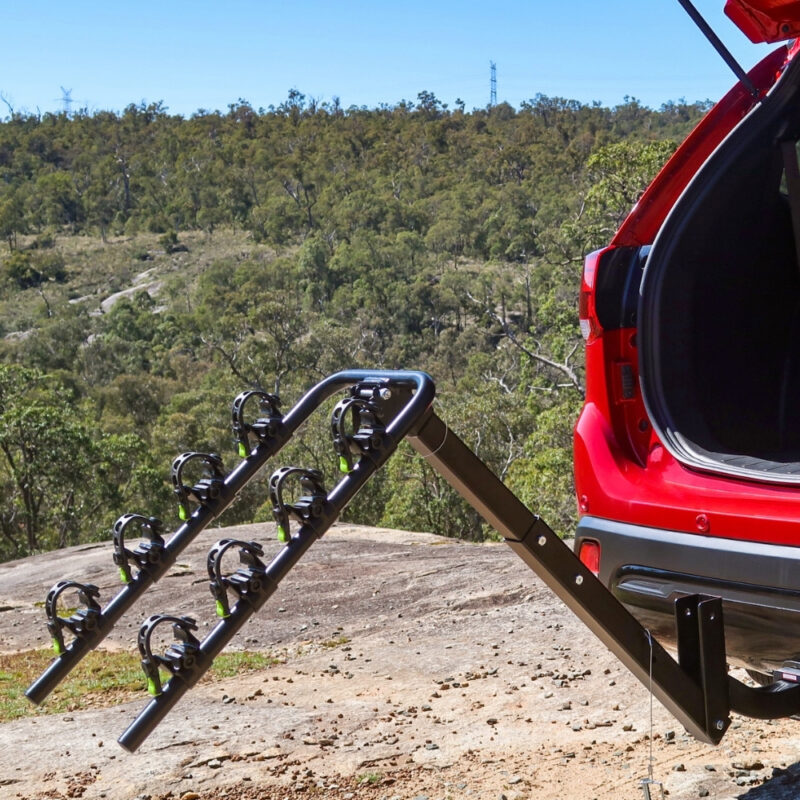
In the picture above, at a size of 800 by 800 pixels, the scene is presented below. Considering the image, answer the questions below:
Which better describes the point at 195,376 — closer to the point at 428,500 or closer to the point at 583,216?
the point at 428,500

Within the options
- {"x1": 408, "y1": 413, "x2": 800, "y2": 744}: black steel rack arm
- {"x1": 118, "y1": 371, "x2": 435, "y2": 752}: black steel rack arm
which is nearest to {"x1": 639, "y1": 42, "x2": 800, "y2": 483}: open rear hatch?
{"x1": 408, "y1": 413, "x2": 800, "y2": 744}: black steel rack arm

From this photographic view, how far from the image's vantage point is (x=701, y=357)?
3.14 metres

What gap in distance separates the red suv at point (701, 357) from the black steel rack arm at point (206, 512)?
30.4 inches

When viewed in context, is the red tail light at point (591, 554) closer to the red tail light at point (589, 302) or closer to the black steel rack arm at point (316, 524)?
the red tail light at point (589, 302)

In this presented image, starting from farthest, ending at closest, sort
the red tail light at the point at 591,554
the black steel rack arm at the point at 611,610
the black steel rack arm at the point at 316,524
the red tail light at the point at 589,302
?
1. the red tail light at the point at 589,302
2. the red tail light at the point at 591,554
3. the black steel rack arm at the point at 611,610
4. the black steel rack arm at the point at 316,524

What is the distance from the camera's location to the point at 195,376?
43.9 metres

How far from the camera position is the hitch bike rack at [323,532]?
88.6 inches

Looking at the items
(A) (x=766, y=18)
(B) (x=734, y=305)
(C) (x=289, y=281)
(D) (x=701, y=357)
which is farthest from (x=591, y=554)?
(C) (x=289, y=281)

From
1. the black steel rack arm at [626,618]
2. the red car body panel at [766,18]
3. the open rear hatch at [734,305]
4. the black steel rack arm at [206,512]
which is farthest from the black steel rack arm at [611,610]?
the red car body panel at [766,18]

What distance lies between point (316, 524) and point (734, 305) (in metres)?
1.61

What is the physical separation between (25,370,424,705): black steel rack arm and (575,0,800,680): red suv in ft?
2.53

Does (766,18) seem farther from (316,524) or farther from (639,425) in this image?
(316,524)

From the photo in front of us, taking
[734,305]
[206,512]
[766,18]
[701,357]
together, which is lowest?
[206,512]

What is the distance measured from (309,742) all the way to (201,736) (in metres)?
0.48
